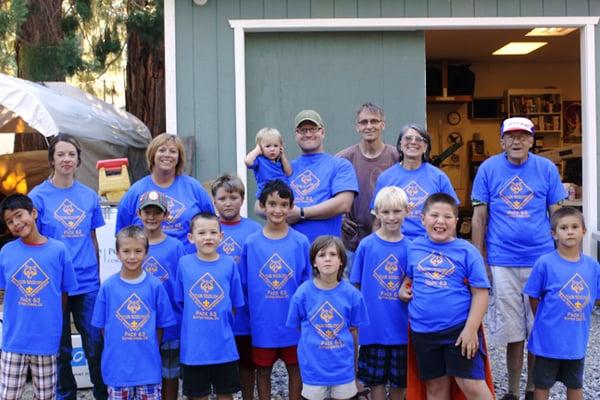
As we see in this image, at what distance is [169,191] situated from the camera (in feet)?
13.3

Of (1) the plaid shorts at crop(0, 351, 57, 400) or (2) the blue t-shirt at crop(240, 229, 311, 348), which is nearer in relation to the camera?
(1) the plaid shorts at crop(0, 351, 57, 400)

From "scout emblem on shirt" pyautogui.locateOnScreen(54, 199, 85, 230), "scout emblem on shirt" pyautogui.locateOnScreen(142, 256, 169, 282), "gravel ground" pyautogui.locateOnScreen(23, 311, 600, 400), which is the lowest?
"gravel ground" pyautogui.locateOnScreen(23, 311, 600, 400)

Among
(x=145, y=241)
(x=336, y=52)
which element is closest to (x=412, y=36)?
(x=336, y=52)

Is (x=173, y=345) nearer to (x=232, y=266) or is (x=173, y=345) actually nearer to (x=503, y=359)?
(x=232, y=266)

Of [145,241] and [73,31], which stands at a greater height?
[73,31]

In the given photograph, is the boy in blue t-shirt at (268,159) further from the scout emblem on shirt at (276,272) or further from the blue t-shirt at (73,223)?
the blue t-shirt at (73,223)

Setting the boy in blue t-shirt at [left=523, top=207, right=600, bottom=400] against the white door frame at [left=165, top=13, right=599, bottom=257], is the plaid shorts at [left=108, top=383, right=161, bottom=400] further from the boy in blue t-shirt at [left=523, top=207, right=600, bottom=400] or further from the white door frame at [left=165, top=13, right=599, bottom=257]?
the white door frame at [left=165, top=13, right=599, bottom=257]

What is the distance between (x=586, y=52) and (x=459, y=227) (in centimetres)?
478

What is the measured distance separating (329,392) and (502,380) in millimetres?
1835

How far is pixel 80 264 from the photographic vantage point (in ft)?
13.3

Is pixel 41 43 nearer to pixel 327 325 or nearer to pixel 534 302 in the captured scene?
pixel 327 325

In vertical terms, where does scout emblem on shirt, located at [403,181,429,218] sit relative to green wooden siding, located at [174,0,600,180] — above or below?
below

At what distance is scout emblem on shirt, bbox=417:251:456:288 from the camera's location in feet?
11.8

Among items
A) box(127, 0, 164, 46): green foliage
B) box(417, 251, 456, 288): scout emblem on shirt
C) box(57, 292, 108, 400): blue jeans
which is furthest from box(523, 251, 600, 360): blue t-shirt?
box(127, 0, 164, 46): green foliage
